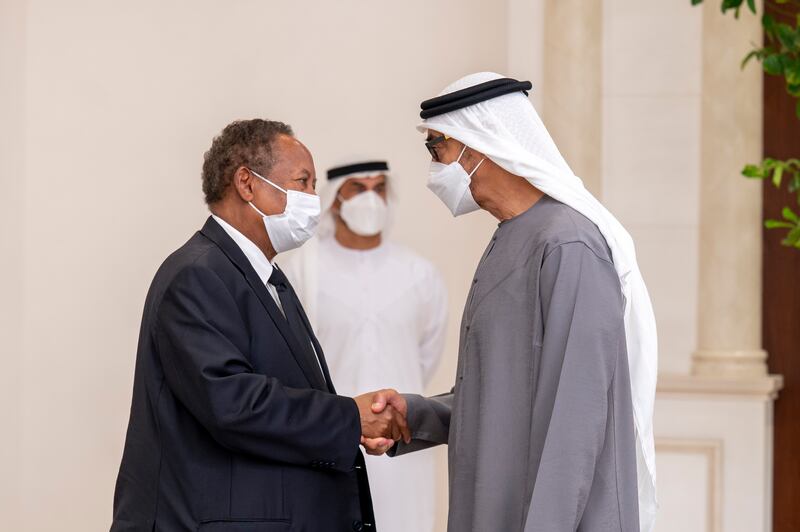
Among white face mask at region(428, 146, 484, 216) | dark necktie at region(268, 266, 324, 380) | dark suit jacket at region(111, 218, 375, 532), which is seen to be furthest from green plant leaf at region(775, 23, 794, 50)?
dark suit jacket at region(111, 218, 375, 532)

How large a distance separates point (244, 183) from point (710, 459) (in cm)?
305

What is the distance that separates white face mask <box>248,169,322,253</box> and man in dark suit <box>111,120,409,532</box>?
0.09 metres

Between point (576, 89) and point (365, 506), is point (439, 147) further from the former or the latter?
point (576, 89)

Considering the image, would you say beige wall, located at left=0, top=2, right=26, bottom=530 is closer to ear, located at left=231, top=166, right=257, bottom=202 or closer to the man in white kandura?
the man in white kandura

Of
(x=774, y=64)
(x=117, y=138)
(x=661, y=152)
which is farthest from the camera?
(x=117, y=138)

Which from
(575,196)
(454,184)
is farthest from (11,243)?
(575,196)

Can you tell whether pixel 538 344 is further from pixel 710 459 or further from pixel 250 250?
pixel 710 459

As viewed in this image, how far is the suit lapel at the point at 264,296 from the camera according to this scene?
282cm

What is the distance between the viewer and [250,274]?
283 cm

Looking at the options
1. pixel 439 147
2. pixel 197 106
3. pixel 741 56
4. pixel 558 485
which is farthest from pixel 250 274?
pixel 197 106

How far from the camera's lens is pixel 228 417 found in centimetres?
261

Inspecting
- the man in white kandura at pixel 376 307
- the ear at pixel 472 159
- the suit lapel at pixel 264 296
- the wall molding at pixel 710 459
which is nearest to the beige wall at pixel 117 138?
the man in white kandura at pixel 376 307

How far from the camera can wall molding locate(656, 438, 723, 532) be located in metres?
5.16

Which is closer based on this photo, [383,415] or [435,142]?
[435,142]
